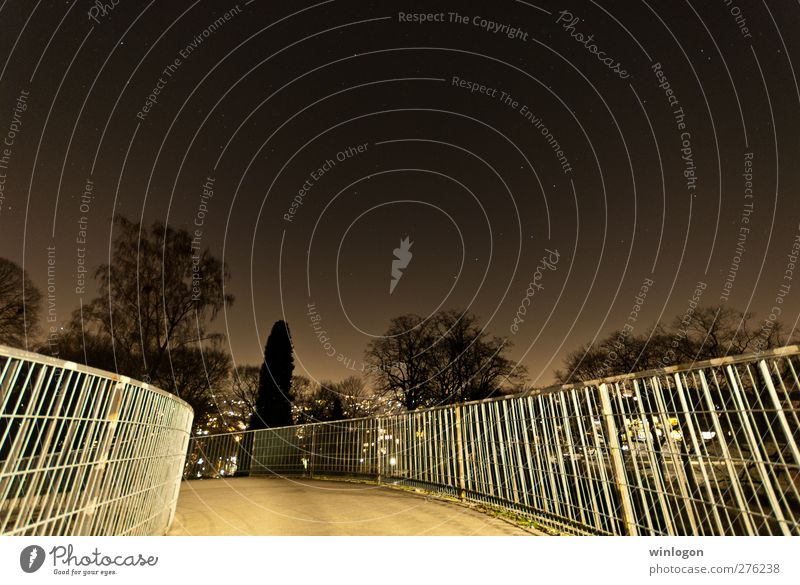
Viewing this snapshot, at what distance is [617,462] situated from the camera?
11.7ft

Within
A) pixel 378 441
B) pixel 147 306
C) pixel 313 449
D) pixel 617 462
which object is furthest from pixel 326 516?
pixel 147 306

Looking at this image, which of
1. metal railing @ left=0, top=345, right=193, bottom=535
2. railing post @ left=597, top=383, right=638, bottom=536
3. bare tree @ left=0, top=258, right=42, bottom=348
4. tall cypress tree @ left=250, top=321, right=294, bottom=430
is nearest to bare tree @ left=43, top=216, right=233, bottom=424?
bare tree @ left=0, top=258, right=42, bottom=348

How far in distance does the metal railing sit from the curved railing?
4.07 meters

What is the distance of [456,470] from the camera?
21.6ft

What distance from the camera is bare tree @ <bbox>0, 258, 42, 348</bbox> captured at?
47.6 ft

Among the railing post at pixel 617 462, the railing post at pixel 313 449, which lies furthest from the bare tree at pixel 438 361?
the railing post at pixel 617 462

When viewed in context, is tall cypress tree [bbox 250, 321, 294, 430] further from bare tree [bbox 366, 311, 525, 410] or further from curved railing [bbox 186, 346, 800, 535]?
curved railing [bbox 186, 346, 800, 535]

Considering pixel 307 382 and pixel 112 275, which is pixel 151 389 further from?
pixel 307 382

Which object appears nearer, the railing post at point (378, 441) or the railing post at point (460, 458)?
the railing post at point (460, 458)

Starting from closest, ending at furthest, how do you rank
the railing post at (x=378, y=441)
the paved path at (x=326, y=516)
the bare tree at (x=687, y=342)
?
1. the paved path at (x=326, y=516)
2. the railing post at (x=378, y=441)
3. the bare tree at (x=687, y=342)

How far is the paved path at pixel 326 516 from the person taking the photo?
425cm

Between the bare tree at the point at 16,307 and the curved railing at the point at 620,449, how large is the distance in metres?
14.1

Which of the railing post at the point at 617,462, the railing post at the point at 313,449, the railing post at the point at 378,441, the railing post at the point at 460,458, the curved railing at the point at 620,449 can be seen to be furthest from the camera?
the railing post at the point at 313,449

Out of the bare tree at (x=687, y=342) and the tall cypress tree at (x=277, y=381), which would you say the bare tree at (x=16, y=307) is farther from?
the bare tree at (x=687, y=342)
